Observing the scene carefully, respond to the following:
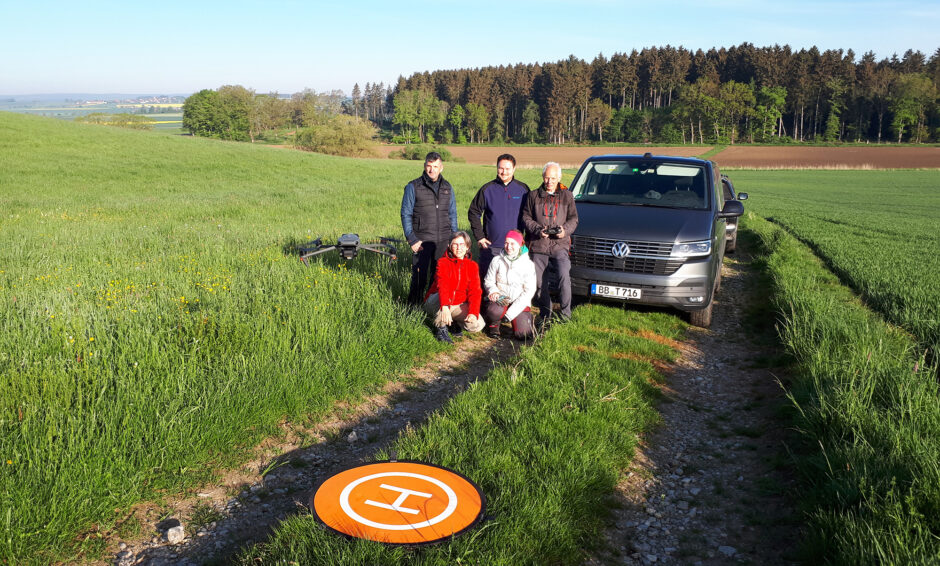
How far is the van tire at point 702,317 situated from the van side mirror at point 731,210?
4.27 feet

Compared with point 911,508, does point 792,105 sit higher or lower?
higher

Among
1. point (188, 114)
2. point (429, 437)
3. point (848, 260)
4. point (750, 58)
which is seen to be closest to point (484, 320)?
point (429, 437)

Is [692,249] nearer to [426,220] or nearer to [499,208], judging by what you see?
[499,208]

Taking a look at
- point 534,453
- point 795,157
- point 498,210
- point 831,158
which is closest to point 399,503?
point 534,453

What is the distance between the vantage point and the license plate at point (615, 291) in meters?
7.68

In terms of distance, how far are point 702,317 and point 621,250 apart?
1483 mm

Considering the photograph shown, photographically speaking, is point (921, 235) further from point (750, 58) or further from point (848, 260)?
point (750, 58)

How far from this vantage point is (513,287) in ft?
23.7

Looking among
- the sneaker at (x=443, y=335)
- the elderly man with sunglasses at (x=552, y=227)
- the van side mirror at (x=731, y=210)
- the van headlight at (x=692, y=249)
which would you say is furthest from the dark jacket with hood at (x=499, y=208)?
the van side mirror at (x=731, y=210)

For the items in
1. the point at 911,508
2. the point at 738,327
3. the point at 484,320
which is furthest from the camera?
the point at 738,327

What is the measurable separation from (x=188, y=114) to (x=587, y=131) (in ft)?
254

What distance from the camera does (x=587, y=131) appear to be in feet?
410

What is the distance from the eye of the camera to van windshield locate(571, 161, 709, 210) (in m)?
8.61

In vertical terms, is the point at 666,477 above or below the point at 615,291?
below
